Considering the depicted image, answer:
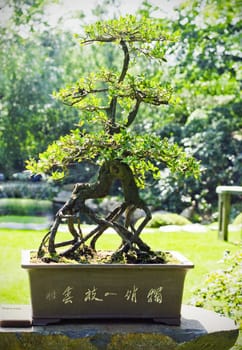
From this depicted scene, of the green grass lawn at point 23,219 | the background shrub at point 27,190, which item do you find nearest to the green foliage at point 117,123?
the green grass lawn at point 23,219

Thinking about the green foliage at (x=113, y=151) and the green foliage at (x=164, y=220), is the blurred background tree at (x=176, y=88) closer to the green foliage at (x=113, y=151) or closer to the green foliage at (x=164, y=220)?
the green foliage at (x=164, y=220)

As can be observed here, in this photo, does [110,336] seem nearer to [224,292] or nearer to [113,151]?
[113,151]

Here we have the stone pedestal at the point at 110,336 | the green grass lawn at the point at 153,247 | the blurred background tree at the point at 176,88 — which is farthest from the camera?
the blurred background tree at the point at 176,88

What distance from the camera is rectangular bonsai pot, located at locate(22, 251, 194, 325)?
222 centimetres

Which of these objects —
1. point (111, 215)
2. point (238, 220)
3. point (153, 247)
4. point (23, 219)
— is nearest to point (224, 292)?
point (111, 215)

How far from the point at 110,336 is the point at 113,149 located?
0.64 m

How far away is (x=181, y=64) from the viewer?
23.6ft

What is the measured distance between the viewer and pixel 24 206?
725cm

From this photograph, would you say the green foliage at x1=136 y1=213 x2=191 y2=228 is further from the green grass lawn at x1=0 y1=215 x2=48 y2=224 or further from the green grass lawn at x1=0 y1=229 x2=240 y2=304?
the green grass lawn at x1=0 y1=215 x2=48 y2=224

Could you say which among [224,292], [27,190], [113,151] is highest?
[113,151]

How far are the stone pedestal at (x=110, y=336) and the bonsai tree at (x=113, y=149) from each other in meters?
0.25

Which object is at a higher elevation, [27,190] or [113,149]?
[113,149]

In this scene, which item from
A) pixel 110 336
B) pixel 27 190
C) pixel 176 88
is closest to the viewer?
Answer: pixel 110 336

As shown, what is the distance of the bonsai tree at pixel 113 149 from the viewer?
7.77 ft
